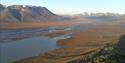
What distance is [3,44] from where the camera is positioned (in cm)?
4931

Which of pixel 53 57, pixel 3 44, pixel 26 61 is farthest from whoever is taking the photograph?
pixel 3 44

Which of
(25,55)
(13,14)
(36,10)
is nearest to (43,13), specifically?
(36,10)

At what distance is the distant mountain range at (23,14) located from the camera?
114 meters

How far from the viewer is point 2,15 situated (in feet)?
374

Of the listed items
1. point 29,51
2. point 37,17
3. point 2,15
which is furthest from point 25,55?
point 37,17

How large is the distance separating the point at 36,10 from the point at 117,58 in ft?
388

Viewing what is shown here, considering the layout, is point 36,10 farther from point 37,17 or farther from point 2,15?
point 2,15

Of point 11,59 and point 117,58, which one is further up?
point 117,58

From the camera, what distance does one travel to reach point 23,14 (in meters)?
124

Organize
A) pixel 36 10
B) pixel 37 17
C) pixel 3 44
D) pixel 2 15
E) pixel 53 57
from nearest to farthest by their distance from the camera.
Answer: pixel 53 57 → pixel 3 44 → pixel 2 15 → pixel 37 17 → pixel 36 10

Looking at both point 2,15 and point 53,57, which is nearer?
point 53,57

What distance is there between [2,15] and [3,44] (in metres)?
67.4

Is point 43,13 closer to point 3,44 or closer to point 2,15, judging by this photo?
point 2,15

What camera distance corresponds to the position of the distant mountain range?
374 ft
